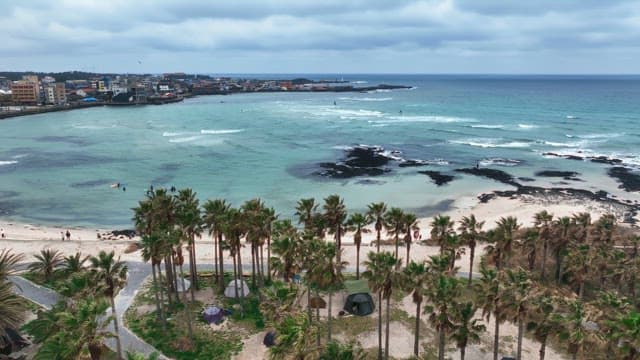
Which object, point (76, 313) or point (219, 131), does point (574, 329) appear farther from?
point (219, 131)

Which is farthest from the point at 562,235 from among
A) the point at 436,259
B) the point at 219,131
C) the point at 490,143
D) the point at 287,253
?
the point at 219,131

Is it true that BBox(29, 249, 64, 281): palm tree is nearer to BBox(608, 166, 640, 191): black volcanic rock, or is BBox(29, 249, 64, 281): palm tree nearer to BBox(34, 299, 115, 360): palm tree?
BBox(34, 299, 115, 360): palm tree

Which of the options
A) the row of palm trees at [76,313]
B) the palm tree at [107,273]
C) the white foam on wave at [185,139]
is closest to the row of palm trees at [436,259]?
the palm tree at [107,273]

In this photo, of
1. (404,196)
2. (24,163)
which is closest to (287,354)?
(404,196)

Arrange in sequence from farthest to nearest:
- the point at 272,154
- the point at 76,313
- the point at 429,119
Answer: the point at 429,119 → the point at 272,154 → the point at 76,313

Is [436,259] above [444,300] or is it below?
above

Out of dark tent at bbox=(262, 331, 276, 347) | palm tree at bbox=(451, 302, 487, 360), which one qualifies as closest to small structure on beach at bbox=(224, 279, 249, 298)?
dark tent at bbox=(262, 331, 276, 347)

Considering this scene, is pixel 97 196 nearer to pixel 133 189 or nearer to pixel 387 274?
pixel 133 189
